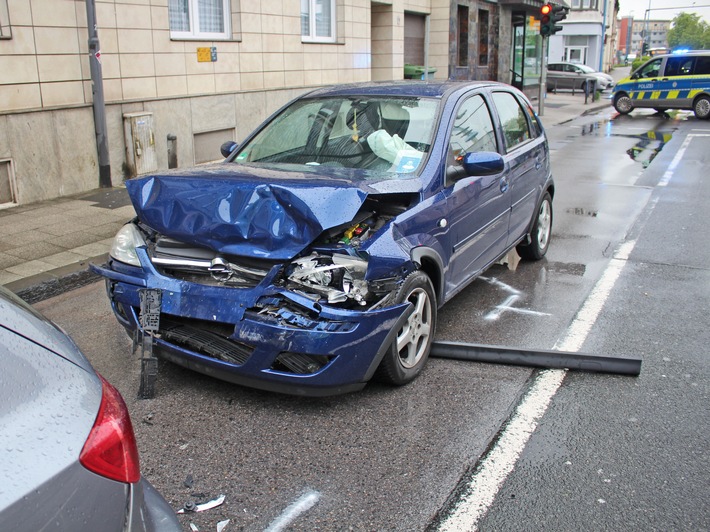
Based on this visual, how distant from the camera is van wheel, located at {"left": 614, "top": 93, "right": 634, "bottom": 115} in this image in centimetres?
2492

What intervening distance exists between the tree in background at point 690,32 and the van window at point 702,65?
104 metres

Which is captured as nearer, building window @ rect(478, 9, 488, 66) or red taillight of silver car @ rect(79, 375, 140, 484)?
red taillight of silver car @ rect(79, 375, 140, 484)

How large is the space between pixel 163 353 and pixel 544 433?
217cm

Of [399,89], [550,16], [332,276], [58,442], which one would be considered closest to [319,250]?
[332,276]

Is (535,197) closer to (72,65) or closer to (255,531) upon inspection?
(255,531)

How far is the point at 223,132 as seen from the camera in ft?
42.2

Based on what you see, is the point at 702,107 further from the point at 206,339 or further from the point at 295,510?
the point at 295,510

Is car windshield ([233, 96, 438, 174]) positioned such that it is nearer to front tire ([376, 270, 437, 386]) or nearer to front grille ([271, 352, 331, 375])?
front tire ([376, 270, 437, 386])

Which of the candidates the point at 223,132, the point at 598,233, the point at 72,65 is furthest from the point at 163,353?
the point at 223,132

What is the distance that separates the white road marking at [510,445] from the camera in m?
3.09

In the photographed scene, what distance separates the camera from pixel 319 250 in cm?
391

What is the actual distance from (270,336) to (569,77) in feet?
126

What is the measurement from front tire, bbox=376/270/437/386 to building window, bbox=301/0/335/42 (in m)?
11.7

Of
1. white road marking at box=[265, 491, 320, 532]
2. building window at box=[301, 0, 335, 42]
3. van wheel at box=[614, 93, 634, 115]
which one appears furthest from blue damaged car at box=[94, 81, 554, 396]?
van wheel at box=[614, 93, 634, 115]
